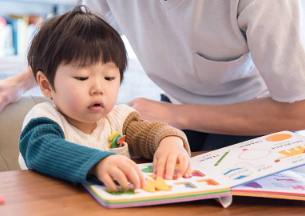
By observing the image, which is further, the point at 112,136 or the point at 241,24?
the point at 241,24

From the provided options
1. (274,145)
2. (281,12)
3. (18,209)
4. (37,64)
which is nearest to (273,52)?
(281,12)

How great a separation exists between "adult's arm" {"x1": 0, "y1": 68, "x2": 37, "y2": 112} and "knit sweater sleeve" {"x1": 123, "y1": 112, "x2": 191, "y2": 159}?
41cm

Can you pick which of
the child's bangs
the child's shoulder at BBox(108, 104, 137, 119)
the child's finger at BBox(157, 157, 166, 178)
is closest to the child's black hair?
the child's bangs

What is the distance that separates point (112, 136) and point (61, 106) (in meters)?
0.12

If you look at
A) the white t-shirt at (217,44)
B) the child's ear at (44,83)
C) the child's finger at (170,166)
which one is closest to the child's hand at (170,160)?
the child's finger at (170,166)

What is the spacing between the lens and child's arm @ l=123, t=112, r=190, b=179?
0.66 meters

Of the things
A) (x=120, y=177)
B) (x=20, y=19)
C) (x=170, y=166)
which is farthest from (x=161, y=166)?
(x=20, y=19)

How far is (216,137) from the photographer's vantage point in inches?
50.6

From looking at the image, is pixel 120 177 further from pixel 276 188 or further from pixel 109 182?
pixel 276 188

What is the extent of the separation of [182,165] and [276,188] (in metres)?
0.15

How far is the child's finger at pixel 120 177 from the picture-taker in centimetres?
55

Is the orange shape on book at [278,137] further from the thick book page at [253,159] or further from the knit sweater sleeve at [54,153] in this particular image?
the knit sweater sleeve at [54,153]

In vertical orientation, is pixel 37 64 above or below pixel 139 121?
above

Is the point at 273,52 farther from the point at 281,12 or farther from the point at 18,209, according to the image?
the point at 18,209
